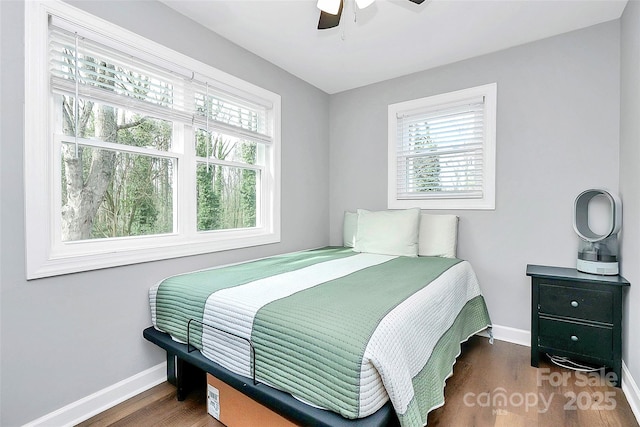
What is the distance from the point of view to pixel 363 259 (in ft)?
8.36

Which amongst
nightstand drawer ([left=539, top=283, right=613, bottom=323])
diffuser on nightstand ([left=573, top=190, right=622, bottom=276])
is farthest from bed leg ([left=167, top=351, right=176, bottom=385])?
diffuser on nightstand ([left=573, top=190, right=622, bottom=276])

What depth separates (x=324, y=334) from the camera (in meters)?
1.18

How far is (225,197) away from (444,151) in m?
2.05

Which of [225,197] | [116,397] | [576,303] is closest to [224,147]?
[225,197]

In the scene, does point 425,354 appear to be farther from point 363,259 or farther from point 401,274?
point 363,259

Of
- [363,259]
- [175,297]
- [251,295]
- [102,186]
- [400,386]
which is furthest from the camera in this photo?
[363,259]

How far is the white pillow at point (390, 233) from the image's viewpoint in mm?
2754

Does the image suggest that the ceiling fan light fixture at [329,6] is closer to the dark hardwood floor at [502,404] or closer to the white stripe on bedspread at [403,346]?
the white stripe on bedspread at [403,346]

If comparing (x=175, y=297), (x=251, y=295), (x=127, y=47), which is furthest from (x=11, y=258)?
(x=127, y=47)

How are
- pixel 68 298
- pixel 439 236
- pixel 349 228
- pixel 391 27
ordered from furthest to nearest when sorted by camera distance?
pixel 349 228, pixel 439 236, pixel 391 27, pixel 68 298

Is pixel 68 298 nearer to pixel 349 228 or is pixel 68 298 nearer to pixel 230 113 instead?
pixel 230 113

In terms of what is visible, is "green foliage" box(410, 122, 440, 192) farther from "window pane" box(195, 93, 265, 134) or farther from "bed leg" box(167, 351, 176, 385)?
"bed leg" box(167, 351, 176, 385)

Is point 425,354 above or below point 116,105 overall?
below

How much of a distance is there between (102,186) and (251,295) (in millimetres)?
1179
